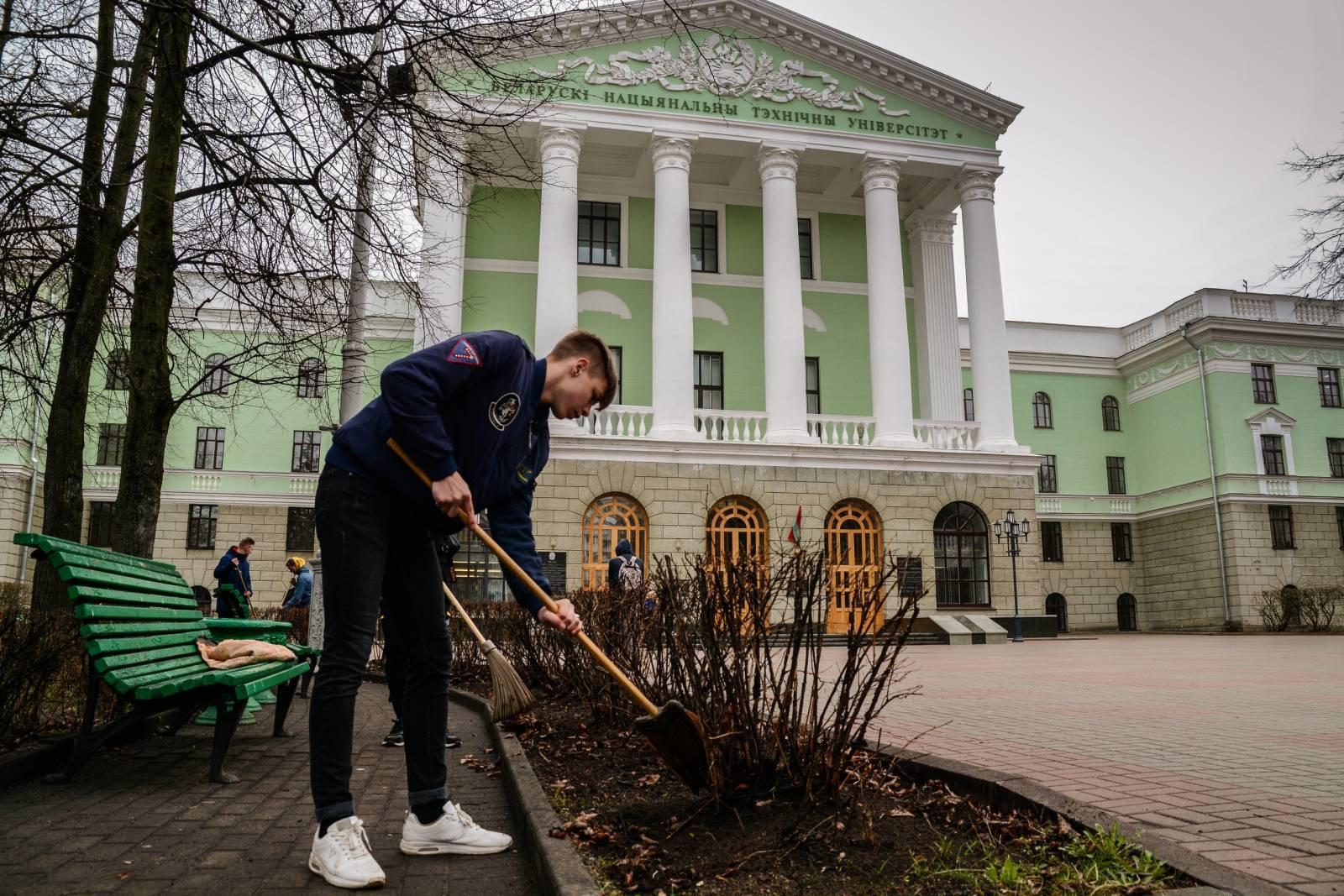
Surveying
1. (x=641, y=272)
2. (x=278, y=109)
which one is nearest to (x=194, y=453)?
(x=641, y=272)

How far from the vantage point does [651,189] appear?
29906mm

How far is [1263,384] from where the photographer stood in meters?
37.4

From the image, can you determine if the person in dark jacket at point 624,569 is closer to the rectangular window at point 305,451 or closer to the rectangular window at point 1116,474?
the rectangular window at point 305,451

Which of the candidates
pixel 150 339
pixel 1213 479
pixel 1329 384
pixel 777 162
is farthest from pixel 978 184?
pixel 150 339

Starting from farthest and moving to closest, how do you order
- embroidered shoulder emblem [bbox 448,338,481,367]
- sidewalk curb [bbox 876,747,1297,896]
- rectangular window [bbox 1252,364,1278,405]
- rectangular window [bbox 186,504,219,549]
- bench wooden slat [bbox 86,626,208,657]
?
rectangular window [bbox 1252,364,1278,405] → rectangular window [bbox 186,504,219,549] → bench wooden slat [bbox 86,626,208,657] → embroidered shoulder emblem [bbox 448,338,481,367] → sidewalk curb [bbox 876,747,1297,896]

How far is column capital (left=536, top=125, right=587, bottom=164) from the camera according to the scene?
83.9 ft

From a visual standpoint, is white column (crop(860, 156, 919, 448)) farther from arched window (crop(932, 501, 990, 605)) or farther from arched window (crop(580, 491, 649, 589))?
arched window (crop(580, 491, 649, 589))

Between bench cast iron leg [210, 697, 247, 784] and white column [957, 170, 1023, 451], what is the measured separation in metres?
24.7

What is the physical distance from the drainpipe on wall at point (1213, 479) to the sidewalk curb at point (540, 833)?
36.1 m

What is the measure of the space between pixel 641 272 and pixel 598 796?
86.3 ft

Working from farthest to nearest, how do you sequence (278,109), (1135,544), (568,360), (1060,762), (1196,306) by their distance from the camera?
1. (1135,544)
2. (1196,306)
3. (278,109)
4. (1060,762)
5. (568,360)

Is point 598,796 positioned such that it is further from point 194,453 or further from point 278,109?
point 194,453

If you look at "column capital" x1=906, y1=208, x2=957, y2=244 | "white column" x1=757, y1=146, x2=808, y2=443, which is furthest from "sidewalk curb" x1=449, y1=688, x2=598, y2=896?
"column capital" x1=906, y1=208, x2=957, y2=244

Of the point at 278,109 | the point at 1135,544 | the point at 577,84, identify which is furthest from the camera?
the point at 1135,544
